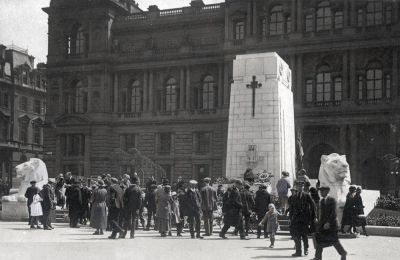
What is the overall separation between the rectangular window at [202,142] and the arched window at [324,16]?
43.1 ft

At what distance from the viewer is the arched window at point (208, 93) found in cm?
5509

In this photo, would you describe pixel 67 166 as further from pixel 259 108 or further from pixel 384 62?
pixel 259 108

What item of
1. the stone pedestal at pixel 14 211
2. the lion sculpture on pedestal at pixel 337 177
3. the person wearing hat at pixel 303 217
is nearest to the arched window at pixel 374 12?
the lion sculpture on pedestal at pixel 337 177

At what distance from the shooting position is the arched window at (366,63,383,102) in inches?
1887

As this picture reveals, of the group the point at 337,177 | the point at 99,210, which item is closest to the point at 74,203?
the point at 99,210

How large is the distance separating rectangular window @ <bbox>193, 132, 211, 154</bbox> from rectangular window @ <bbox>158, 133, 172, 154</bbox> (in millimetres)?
2669

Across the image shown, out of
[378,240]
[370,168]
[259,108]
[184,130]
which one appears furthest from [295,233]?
[184,130]

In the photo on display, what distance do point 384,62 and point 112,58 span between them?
24.5 m

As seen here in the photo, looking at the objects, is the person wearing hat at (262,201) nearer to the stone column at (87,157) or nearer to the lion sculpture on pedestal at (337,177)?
the lion sculpture on pedestal at (337,177)

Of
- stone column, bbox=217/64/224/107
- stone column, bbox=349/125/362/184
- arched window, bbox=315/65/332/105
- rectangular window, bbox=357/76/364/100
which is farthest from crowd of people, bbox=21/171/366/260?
stone column, bbox=217/64/224/107

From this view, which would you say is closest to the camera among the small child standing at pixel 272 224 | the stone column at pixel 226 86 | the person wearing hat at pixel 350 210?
the small child standing at pixel 272 224

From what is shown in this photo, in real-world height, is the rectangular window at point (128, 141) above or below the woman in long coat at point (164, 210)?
above

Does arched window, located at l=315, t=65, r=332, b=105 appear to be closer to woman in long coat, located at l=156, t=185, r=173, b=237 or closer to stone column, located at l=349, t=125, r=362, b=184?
stone column, located at l=349, t=125, r=362, b=184

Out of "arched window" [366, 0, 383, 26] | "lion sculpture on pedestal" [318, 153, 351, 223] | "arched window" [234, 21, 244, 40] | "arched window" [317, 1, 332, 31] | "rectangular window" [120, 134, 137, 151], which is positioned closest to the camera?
"lion sculpture on pedestal" [318, 153, 351, 223]
